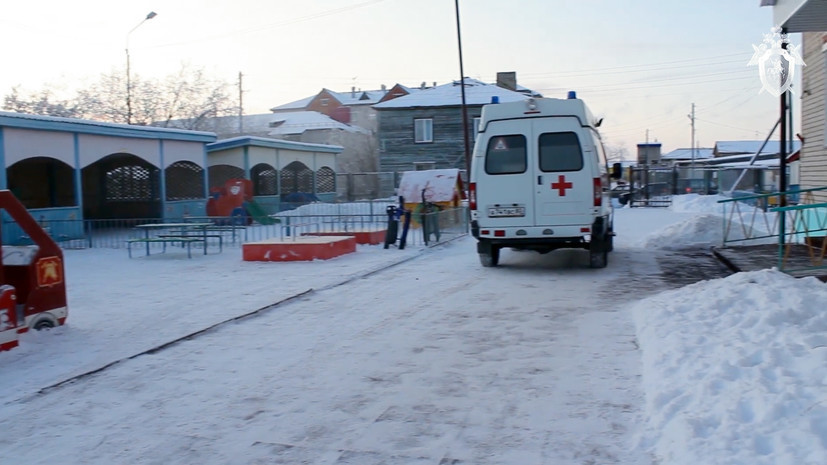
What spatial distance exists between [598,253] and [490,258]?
193 centimetres

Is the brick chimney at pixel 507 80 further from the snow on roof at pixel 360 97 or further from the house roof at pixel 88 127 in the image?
the snow on roof at pixel 360 97

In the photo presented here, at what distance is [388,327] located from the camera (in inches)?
347

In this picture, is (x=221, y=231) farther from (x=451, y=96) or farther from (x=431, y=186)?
(x=451, y=96)

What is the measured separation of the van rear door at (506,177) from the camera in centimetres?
1304

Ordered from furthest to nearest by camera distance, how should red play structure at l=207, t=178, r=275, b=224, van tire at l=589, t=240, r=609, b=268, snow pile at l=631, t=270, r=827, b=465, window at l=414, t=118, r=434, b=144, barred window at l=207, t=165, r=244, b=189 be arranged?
window at l=414, t=118, r=434, b=144
barred window at l=207, t=165, r=244, b=189
red play structure at l=207, t=178, r=275, b=224
van tire at l=589, t=240, r=609, b=268
snow pile at l=631, t=270, r=827, b=465

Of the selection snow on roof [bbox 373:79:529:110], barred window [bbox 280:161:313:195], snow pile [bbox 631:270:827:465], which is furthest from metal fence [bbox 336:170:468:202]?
snow pile [bbox 631:270:827:465]

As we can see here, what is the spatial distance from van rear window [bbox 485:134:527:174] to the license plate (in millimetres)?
624

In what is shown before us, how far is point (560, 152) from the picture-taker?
42.5ft

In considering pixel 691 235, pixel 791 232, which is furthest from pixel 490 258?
pixel 691 235

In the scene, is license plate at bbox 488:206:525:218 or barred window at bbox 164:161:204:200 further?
barred window at bbox 164:161:204:200

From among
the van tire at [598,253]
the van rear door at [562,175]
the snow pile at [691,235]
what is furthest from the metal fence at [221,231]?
the van rear door at [562,175]

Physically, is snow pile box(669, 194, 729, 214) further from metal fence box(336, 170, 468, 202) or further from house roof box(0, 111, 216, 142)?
house roof box(0, 111, 216, 142)

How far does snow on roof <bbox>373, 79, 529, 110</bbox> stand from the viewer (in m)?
45.5

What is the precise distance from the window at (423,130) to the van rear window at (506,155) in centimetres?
3352
